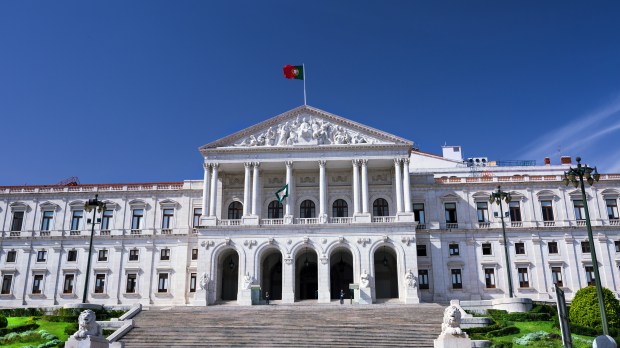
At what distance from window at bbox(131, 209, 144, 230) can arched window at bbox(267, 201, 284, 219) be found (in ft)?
43.9

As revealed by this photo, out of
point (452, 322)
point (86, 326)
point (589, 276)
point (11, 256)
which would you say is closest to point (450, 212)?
point (589, 276)

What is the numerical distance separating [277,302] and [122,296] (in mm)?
16496

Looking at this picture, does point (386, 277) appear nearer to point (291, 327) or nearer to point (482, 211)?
point (482, 211)

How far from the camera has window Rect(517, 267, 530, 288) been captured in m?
52.5

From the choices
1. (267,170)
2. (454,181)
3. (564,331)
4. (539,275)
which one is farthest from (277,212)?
(564,331)

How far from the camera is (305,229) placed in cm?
5041

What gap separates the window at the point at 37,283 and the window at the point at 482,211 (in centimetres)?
4410

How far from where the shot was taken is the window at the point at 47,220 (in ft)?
188

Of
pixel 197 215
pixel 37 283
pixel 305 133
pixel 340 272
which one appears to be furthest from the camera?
pixel 197 215

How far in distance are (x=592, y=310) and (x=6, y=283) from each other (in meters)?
52.0

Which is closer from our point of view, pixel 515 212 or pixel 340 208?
pixel 515 212

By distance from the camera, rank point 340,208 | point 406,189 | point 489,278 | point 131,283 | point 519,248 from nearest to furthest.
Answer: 1. point 406,189
2. point 489,278
3. point 519,248
4. point 131,283
5. point 340,208

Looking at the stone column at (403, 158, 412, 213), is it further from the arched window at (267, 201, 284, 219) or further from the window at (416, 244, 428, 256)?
the arched window at (267, 201, 284, 219)

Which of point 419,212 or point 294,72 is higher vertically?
point 294,72
